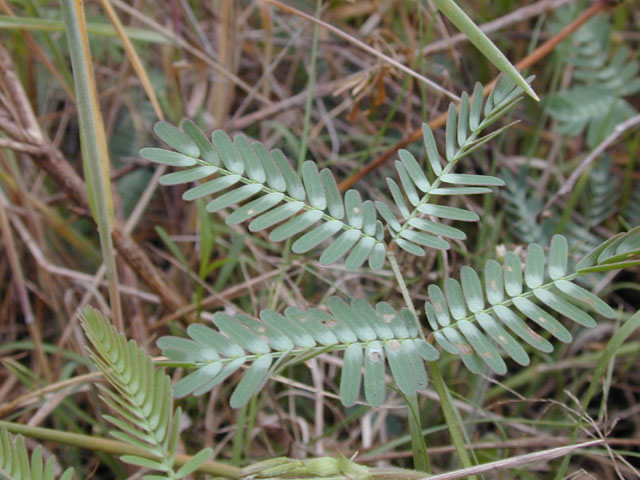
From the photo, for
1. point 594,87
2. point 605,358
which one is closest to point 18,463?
point 605,358

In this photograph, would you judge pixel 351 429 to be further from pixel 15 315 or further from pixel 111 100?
pixel 111 100

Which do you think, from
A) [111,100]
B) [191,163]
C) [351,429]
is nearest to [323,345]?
[191,163]

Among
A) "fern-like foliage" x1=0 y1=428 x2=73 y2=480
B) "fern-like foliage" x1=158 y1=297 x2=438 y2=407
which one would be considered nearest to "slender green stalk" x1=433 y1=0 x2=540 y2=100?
"fern-like foliage" x1=158 y1=297 x2=438 y2=407

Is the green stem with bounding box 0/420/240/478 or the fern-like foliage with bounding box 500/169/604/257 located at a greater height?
the fern-like foliage with bounding box 500/169/604/257

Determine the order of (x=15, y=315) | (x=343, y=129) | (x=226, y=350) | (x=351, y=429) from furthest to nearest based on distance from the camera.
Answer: (x=343, y=129) → (x=15, y=315) → (x=351, y=429) → (x=226, y=350)

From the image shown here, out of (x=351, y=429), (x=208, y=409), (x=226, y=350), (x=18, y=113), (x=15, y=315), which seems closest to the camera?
(x=226, y=350)

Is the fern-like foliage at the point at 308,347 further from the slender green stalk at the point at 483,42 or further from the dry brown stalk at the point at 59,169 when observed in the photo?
the dry brown stalk at the point at 59,169

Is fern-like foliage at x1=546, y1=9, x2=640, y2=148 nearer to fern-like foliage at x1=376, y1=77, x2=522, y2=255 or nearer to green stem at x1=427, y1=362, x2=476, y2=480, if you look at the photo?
fern-like foliage at x1=376, y1=77, x2=522, y2=255
